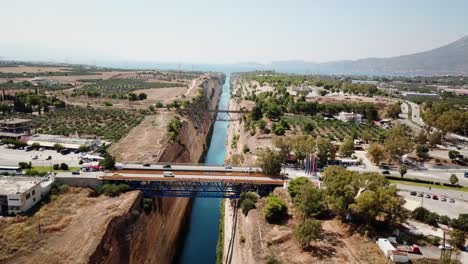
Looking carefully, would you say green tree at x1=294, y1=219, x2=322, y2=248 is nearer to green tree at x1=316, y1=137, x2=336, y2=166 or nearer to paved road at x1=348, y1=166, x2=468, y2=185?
green tree at x1=316, y1=137, x2=336, y2=166

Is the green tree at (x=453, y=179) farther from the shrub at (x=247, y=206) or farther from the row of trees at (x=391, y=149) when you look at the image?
the shrub at (x=247, y=206)

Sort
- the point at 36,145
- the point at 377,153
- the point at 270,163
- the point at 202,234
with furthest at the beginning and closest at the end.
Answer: the point at 36,145
the point at 377,153
the point at 202,234
the point at 270,163

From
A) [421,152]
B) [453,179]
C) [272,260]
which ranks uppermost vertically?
[421,152]

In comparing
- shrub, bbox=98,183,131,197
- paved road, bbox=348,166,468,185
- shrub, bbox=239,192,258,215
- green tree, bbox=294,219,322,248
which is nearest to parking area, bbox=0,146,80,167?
shrub, bbox=98,183,131,197

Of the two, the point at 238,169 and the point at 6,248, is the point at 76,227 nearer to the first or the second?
the point at 6,248

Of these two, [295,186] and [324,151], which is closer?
[295,186]

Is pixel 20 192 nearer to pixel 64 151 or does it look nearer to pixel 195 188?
pixel 195 188

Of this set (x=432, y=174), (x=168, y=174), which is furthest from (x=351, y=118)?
(x=168, y=174)
